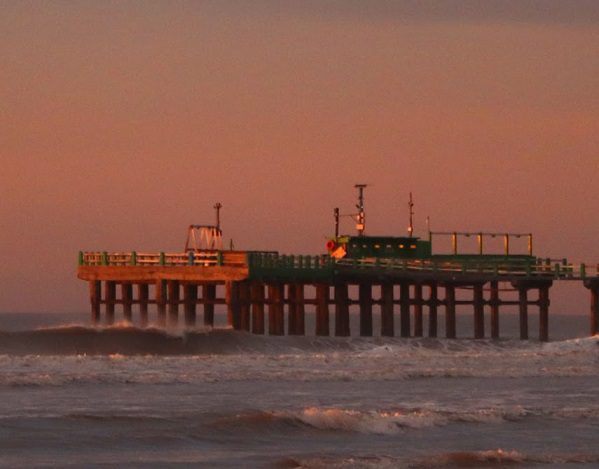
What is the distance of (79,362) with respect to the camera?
55594 millimetres

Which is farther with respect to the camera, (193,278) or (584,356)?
(193,278)

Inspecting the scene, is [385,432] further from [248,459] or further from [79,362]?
[79,362]

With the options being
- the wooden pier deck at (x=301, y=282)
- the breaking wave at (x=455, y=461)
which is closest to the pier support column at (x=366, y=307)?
the wooden pier deck at (x=301, y=282)

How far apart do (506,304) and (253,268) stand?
10739mm

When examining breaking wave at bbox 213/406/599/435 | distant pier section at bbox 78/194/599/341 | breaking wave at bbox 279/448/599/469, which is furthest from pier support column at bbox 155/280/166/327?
breaking wave at bbox 279/448/599/469

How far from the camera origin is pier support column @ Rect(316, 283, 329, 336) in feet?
241

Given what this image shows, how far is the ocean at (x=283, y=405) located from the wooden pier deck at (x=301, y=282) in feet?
14.4

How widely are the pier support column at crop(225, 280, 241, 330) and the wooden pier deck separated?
35mm

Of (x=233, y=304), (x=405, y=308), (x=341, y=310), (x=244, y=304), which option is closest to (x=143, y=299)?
(x=244, y=304)

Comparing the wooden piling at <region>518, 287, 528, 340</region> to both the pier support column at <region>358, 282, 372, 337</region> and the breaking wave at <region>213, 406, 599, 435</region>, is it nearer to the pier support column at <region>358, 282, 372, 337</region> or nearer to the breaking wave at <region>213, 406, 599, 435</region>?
the pier support column at <region>358, 282, 372, 337</region>

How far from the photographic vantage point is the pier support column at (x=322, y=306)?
73312 mm

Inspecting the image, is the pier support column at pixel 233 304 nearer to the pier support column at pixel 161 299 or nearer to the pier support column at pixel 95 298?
the pier support column at pixel 161 299

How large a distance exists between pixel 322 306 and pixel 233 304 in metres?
4.33

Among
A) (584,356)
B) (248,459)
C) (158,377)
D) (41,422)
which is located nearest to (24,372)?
(158,377)
